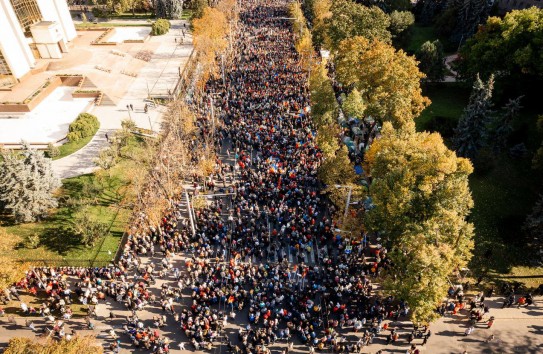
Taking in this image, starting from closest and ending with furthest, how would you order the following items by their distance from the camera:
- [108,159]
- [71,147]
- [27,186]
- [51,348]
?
[51,348] < [27,186] < [108,159] < [71,147]

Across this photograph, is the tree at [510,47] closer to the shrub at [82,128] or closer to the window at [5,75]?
the shrub at [82,128]

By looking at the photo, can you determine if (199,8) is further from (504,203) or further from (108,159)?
(504,203)

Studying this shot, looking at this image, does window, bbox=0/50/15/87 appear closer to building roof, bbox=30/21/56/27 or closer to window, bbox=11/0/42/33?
window, bbox=11/0/42/33

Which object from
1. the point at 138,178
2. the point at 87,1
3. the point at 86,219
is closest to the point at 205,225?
the point at 138,178

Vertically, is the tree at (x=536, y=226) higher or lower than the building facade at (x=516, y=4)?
lower

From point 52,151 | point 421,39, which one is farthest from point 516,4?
point 52,151

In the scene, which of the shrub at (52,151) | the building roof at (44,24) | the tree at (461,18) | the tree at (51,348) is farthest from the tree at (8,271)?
the tree at (461,18)

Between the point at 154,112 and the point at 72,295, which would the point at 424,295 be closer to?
the point at 72,295
